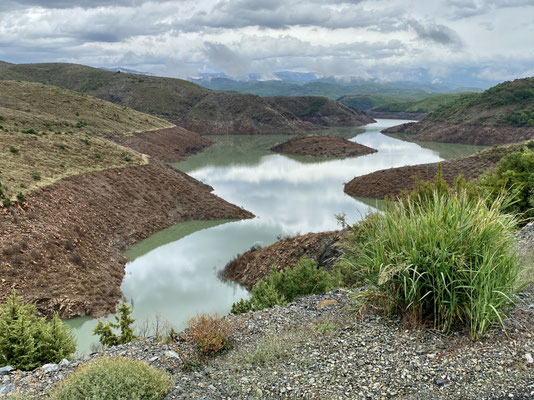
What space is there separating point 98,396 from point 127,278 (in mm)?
19473

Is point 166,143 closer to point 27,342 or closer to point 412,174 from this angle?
point 412,174

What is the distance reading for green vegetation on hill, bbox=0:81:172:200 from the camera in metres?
30.9

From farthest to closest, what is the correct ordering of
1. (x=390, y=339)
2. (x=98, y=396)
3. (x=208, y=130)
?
(x=208, y=130)
(x=390, y=339)
(x=98, y=396)

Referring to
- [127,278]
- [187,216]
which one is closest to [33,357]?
[127,278]

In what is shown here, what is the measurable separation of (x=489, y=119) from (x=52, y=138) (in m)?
107

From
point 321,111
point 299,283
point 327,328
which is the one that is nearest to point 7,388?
point 327,328

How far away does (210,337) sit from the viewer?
819 centimetres

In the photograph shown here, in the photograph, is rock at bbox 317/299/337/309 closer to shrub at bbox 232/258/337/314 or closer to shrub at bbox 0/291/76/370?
shrub at bbox 232/258/337/314

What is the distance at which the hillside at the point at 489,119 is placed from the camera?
96.8m

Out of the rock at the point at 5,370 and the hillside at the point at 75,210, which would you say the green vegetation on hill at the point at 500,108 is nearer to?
the hillside at the point at 75,210

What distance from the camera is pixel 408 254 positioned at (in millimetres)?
7594

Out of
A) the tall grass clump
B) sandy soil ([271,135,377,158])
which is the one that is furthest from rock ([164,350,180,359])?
sandy soil ([271,135,377,158])

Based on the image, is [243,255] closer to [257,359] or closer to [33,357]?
[33,357]

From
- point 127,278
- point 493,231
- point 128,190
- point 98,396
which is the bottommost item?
point 127,278
